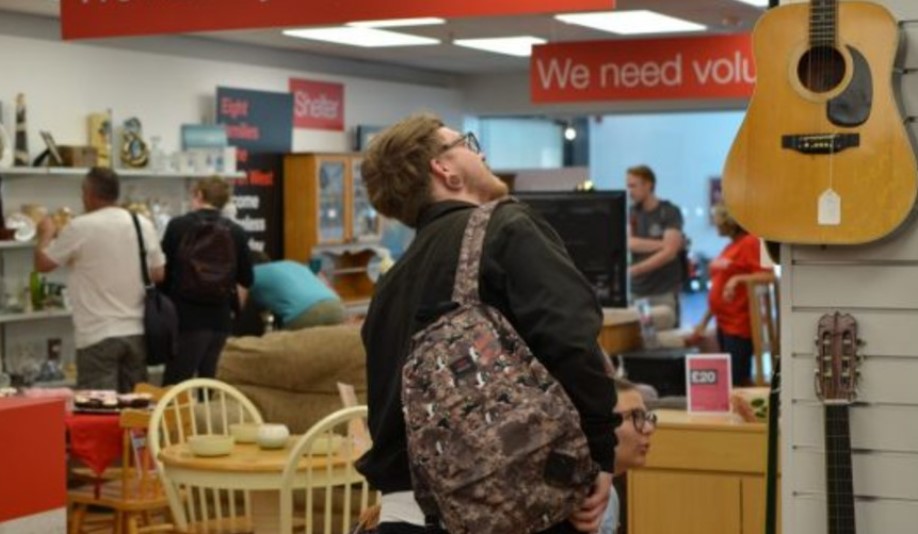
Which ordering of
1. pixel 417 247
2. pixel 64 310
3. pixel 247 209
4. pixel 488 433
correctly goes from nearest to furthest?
pixel 488 433 < pixel 417 247 < pixel 64 310 < pixel 247 209

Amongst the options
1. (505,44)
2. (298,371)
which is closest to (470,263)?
(298,371)

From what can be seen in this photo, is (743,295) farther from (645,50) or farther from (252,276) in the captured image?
(252,276)

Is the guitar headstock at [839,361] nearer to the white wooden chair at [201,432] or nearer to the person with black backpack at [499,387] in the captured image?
the person with black backpack at [499,387]

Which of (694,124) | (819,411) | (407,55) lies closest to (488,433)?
(819,411)

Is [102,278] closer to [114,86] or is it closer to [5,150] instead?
[5,150]

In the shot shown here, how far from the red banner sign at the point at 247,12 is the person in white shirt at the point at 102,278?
158cm

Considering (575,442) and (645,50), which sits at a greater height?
(645,50)

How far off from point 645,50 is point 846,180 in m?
6.33

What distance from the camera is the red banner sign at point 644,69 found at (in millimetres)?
9758

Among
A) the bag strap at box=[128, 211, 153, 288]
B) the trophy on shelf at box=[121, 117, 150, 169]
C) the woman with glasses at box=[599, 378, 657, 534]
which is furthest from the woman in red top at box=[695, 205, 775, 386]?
the woman with glasses at box=[599, 378, 657, 534]

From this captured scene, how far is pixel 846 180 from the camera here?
3.67m

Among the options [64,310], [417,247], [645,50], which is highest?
[645,50]

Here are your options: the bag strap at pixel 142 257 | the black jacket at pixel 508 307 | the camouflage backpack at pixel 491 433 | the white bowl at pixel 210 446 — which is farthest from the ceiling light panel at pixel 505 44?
the camouflage backpack at pixel 491 433

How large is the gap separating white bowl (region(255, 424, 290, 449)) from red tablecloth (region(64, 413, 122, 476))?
4.62ft
